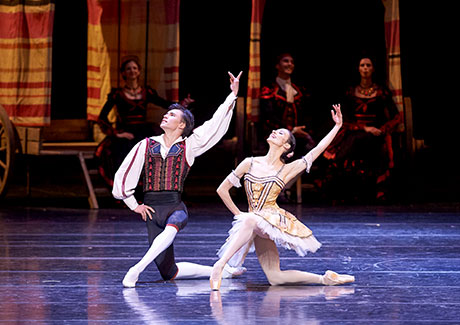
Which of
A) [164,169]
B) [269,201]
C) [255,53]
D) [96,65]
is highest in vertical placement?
[255,53]

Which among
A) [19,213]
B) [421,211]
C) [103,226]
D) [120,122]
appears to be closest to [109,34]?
[120,122]

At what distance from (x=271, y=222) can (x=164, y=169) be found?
539 mm

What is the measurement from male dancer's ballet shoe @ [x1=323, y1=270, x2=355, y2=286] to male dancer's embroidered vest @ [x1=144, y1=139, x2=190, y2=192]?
2.43 feet

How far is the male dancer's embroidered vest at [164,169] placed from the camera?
4.01m

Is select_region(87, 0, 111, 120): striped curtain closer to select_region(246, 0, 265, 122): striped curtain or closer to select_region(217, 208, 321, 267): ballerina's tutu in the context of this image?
select_region(246, 0, 265, 122): striped curtain

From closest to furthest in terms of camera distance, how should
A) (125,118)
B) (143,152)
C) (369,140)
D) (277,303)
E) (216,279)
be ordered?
1. (277,303)
2. (216,279)
3. (143,152)
4. (125,118)
5. (369,140)

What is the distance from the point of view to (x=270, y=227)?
12.5ft

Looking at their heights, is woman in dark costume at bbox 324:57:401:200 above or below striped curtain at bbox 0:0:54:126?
below

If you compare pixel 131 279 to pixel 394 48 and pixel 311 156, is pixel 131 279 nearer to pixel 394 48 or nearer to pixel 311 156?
pixel 311 156

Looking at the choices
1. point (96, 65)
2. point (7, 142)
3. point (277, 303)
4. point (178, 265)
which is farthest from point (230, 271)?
point (96, 65)

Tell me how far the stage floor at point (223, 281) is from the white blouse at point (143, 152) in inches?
14.6

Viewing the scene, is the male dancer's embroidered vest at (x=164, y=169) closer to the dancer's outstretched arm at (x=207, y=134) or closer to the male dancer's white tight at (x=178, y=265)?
the dancer's outstretched arm at (x=207, y=134)

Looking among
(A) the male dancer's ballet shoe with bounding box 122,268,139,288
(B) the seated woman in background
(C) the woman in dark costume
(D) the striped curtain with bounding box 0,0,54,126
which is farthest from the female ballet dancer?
(C) the woman in dark costume

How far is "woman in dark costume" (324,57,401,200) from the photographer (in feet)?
24.1
